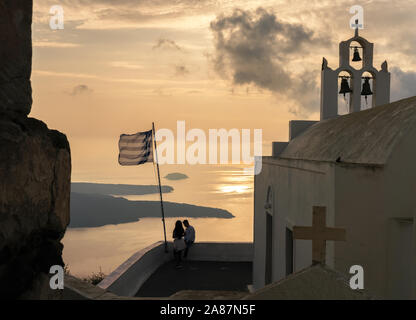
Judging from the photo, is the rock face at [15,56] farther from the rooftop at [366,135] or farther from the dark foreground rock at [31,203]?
the rooftop at [366,135]

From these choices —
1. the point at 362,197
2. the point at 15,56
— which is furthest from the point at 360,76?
the point at 15,56

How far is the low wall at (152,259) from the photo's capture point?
11688mm

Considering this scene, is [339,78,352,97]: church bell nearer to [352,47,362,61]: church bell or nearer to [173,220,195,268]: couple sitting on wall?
[352,47,362,61]: church bell

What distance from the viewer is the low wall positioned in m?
11.7

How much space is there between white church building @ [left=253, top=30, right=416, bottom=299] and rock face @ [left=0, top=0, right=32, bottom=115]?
5.13 metres

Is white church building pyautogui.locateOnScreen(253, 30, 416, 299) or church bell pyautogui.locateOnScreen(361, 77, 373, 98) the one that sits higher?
church bell pyautogui.locateOnScreen(361, 77, 373, 98)

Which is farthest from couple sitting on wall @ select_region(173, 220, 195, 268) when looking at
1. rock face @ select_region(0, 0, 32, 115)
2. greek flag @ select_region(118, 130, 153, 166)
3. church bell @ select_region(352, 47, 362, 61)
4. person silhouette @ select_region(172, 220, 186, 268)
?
rock face @ select_region(0, 0, 32, 115)

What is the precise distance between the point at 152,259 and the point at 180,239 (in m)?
1.27

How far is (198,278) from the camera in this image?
49.1 feet

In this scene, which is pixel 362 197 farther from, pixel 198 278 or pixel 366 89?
pixel 198 278

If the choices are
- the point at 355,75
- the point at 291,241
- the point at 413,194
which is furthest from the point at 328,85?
the point at 413,194

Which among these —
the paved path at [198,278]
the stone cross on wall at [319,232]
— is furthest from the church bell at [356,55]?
the stone cross on wall at [319,232]

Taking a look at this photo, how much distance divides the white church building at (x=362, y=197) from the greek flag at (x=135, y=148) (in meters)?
8.34
